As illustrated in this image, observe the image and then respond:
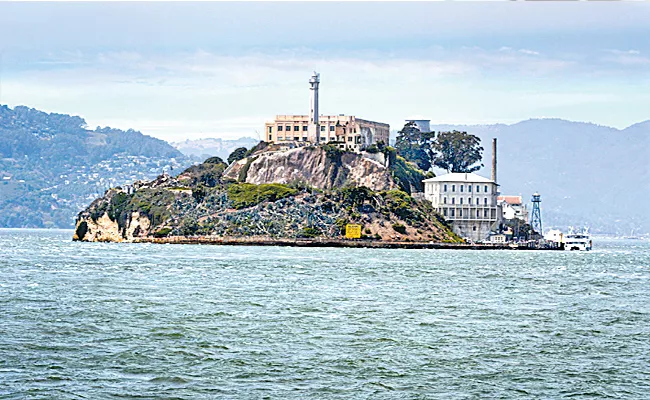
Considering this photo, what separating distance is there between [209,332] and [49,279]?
27.9 metres

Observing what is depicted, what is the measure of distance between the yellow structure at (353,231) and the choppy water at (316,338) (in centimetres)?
8047

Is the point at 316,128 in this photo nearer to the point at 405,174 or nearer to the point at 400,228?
the point at 405,174

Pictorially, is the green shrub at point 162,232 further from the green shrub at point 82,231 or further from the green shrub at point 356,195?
the green shrub at point 356,195

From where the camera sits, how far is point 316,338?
4009cm

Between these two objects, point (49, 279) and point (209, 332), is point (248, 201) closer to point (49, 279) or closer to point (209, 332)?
point (49, 279)

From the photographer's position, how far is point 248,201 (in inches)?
6432

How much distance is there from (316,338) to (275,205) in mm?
121265

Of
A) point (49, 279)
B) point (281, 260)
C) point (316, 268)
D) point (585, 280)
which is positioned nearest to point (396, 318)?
point (49, 279)

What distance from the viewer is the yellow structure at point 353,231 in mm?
154125

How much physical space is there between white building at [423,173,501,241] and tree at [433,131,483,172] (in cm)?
2326

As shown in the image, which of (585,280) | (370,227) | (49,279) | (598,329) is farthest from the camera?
(370,227)

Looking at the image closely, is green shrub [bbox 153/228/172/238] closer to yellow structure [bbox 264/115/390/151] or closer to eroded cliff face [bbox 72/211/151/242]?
eroded cliff face [bbox 72/211/151/242]

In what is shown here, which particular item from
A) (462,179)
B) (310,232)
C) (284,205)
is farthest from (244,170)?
(462,179)

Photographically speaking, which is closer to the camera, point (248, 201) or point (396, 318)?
point (396, 318)
